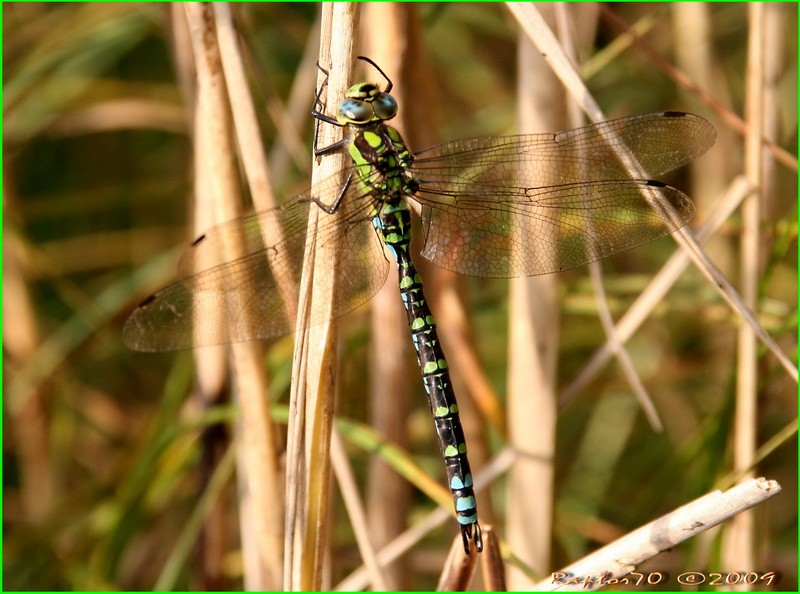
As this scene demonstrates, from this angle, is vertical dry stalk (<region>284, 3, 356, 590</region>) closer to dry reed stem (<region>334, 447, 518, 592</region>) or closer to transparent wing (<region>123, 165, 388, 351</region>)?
transparent wing (<region>123, 165, 388, 351</region>)

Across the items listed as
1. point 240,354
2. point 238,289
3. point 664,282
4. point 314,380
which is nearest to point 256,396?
point 240,354

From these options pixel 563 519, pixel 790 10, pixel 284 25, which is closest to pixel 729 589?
pixel 563 519

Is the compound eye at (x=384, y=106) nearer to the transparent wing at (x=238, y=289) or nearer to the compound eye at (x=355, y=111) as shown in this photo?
the compound eye at (x=355, y=111)

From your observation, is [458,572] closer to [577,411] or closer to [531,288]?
[531,288]

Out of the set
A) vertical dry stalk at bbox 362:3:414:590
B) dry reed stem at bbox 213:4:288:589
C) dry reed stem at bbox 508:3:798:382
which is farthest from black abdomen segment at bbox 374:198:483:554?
dry reed stem at bbox 508:3:798:382

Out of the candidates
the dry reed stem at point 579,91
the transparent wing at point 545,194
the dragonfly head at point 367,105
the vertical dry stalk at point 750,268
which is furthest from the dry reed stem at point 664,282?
the dragonfly head at point 367,105

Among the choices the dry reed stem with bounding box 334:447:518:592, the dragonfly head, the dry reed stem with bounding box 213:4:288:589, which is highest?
the dragonfly head
